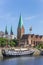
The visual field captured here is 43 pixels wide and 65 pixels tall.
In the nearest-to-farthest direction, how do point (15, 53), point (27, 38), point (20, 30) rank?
1. point (15, 53)
2. point (27, 38)
3. point (20, 30)

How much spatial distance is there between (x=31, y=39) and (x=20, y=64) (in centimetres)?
9525

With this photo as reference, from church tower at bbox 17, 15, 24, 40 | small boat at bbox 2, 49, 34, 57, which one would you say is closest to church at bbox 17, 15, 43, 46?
church tower at bbox 17, 15, 24, 40

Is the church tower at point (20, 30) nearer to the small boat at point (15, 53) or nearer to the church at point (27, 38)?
the church at point (27, 38)

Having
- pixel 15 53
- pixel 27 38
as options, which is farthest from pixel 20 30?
pixel 15 53

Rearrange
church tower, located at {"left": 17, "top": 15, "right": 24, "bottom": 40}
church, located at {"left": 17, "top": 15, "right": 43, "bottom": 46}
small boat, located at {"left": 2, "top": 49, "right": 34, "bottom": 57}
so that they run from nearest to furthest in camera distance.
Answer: small boat, located at {"left": 2, "top": 49, "right": 34, "bottom": 57} < church, located at {"left": 17, "top": 15, "right": 43, "bottom": 46} < church tower, located at {"left": 17, "top": 15, "right": 24, "bottom": 40}

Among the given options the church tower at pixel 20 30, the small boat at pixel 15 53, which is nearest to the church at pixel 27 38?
the church tower at pixel 20 30

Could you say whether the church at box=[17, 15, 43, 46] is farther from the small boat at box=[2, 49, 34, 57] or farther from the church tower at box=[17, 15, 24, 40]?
the small boat at box=[2, 49, 34, 57]

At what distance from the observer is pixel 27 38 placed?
159 m

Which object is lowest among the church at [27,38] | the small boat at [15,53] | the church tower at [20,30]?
the small boat at [15,53]

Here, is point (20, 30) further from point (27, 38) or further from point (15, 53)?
point (15, 53)

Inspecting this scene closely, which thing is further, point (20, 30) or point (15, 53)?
point (20, 30)

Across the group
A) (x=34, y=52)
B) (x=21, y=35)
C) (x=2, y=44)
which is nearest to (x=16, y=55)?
(x=34, y=52)

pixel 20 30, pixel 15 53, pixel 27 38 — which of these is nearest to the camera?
pixel 15 53

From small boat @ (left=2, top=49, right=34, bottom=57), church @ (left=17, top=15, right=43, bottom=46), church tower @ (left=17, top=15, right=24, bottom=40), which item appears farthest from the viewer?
church tower @ (left=17, top=15, right=24, bottom=40)
